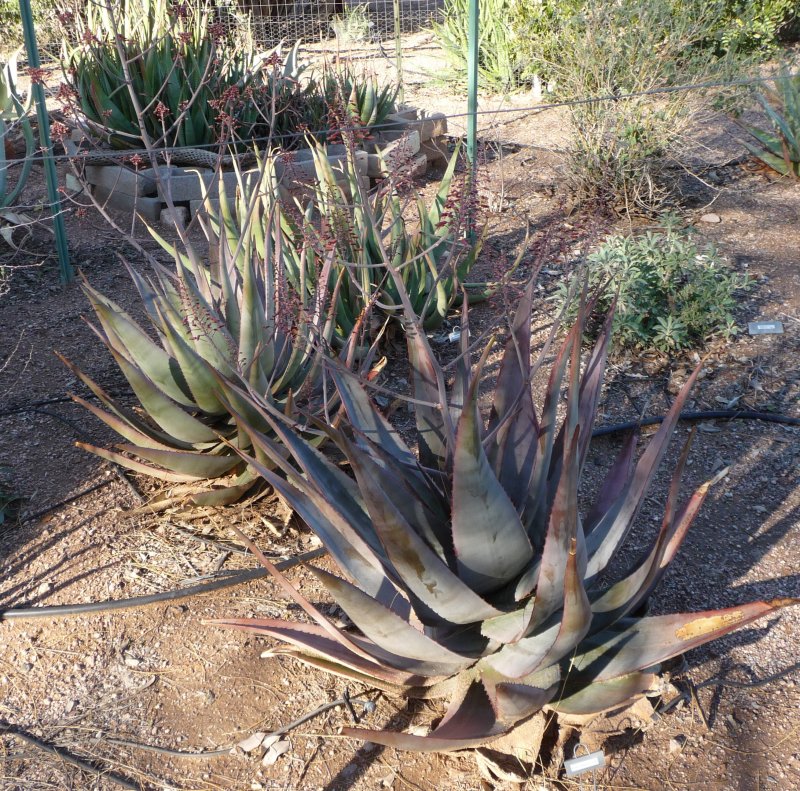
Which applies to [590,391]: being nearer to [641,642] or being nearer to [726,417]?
[641,642]

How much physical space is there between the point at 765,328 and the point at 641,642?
2510mm

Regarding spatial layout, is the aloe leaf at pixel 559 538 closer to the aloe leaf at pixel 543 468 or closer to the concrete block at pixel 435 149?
the aloe leaf at pixel 543 468

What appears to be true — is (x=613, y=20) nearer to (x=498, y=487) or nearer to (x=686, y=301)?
(x=686, y=301)

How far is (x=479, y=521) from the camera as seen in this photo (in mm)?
1729

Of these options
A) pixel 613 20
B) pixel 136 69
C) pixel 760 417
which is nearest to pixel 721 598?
pixel 760 417

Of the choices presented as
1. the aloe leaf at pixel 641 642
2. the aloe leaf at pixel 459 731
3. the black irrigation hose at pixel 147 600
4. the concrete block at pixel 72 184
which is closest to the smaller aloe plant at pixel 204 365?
the black irrigation hose at pixel 147 600

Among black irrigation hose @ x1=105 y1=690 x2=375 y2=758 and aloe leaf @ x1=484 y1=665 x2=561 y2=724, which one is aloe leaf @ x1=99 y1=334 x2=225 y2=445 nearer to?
black irrigation hose @ x1=105 y1=690 x2=375 y2=758

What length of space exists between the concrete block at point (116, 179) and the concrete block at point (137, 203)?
3 centimetres

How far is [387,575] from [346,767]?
0.60 meters

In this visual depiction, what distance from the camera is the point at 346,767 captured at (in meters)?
Result: 2.11

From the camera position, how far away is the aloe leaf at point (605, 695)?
1.89m

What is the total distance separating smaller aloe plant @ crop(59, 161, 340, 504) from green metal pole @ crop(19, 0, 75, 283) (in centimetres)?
154

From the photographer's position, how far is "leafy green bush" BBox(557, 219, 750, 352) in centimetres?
389

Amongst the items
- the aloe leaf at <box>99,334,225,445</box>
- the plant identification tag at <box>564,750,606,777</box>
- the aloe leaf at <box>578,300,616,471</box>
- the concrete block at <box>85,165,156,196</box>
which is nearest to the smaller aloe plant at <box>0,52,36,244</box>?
the concrete block at <box>85,165,156,196</box>
